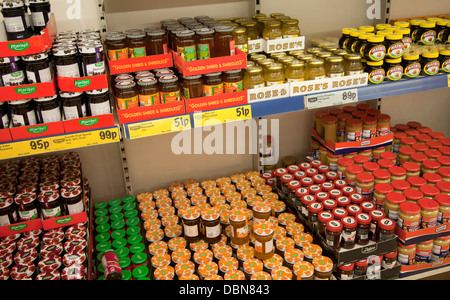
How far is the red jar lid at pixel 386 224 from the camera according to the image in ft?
6.28

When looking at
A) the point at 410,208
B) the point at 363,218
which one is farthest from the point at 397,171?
the point at 363,218

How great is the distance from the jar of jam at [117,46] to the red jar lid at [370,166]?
1399 mm

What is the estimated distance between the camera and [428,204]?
197cm

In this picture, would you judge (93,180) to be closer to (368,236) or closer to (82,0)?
(82,0)

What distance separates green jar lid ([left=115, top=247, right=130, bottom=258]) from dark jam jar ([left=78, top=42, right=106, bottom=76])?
876 mm

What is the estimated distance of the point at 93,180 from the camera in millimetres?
2420

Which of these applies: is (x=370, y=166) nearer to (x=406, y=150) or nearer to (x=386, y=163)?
(x=386, y=163)

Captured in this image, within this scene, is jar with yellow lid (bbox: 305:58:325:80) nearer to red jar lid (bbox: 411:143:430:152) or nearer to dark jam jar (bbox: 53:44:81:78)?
red jar lid (bbox: 411:143:430:152)

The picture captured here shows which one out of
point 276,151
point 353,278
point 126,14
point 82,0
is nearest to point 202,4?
point 126,14

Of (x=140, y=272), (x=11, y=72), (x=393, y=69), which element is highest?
(x=11, y=72)

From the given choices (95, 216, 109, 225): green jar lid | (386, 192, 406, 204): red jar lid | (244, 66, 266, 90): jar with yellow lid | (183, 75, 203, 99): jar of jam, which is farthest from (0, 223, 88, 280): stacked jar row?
(386, 192, 406, 204): red jar lid

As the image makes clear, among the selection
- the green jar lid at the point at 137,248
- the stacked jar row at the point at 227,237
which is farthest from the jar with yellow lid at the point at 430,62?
the green jar lid at the point at 137,248

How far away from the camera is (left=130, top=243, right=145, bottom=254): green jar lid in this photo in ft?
6.59

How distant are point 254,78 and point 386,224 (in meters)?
0.93
